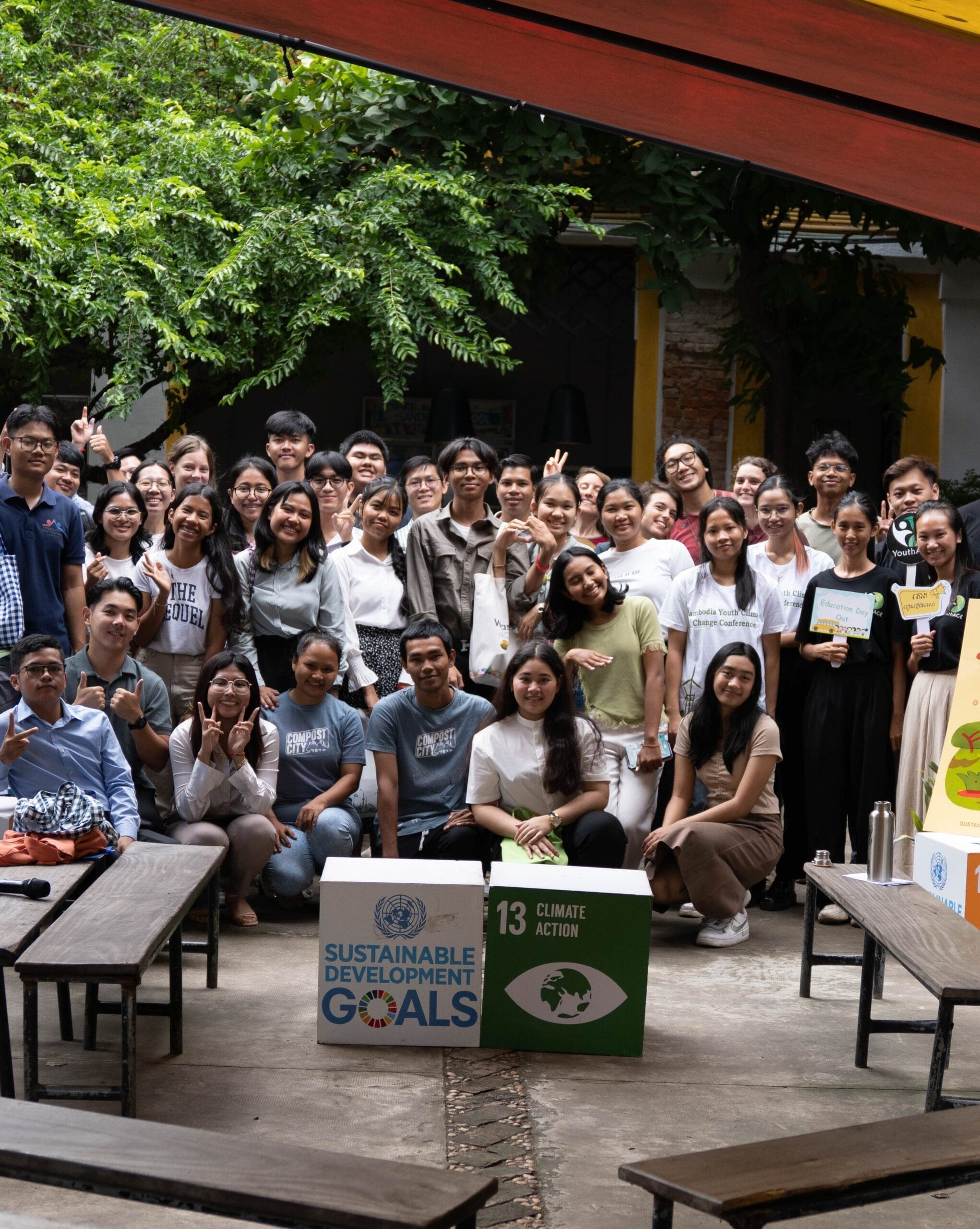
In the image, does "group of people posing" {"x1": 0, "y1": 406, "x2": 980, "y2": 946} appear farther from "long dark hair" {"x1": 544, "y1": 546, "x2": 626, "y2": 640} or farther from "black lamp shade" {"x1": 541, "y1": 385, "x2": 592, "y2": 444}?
"black lamp shade" {"x1": 541, "y1": 385, "x2": 592, "y2": 444}

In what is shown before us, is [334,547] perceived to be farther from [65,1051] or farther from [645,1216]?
[645,1216]

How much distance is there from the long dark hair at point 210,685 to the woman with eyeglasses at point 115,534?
90 centimetres

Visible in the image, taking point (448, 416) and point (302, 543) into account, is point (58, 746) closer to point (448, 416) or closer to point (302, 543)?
point (302, 543)

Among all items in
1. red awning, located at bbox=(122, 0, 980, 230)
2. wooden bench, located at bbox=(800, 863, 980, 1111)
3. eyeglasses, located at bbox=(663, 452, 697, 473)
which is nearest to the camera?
red awning, located at bbox=(122, 0, 980, 230)

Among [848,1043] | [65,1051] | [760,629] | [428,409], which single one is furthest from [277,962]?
[428,409]

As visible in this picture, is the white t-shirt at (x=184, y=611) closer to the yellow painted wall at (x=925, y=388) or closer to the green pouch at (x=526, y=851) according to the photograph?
the green pouch at (x=526, y=851)

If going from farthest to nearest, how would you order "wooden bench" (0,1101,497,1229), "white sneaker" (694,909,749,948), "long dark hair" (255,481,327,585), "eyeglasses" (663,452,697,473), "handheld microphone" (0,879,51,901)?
1. "eyeglasses" (663,452,697,473)
2. "long dark hair" (255,481,327,585)
3. "white sneaker" (694,909,749,948)
4. "handheld microphone" (0,879,51,901)
5. "wooden bench" (0,1101,497,1229)

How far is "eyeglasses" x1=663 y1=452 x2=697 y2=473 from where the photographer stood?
23.1ft

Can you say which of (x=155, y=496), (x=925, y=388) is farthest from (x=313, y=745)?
(x=925, y=388)

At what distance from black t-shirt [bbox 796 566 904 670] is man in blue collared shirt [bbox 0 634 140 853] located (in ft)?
10.3

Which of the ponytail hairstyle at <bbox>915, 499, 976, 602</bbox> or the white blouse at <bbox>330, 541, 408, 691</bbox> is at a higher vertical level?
the ponytail hairstyle at <bbox>915, 499, 976, 602</bbox>

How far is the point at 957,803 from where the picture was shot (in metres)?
5.47

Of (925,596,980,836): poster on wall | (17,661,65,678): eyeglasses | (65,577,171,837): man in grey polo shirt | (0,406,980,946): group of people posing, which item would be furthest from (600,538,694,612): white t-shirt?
(17,661,65,678): eyeglasses

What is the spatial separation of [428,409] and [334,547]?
8.40m
